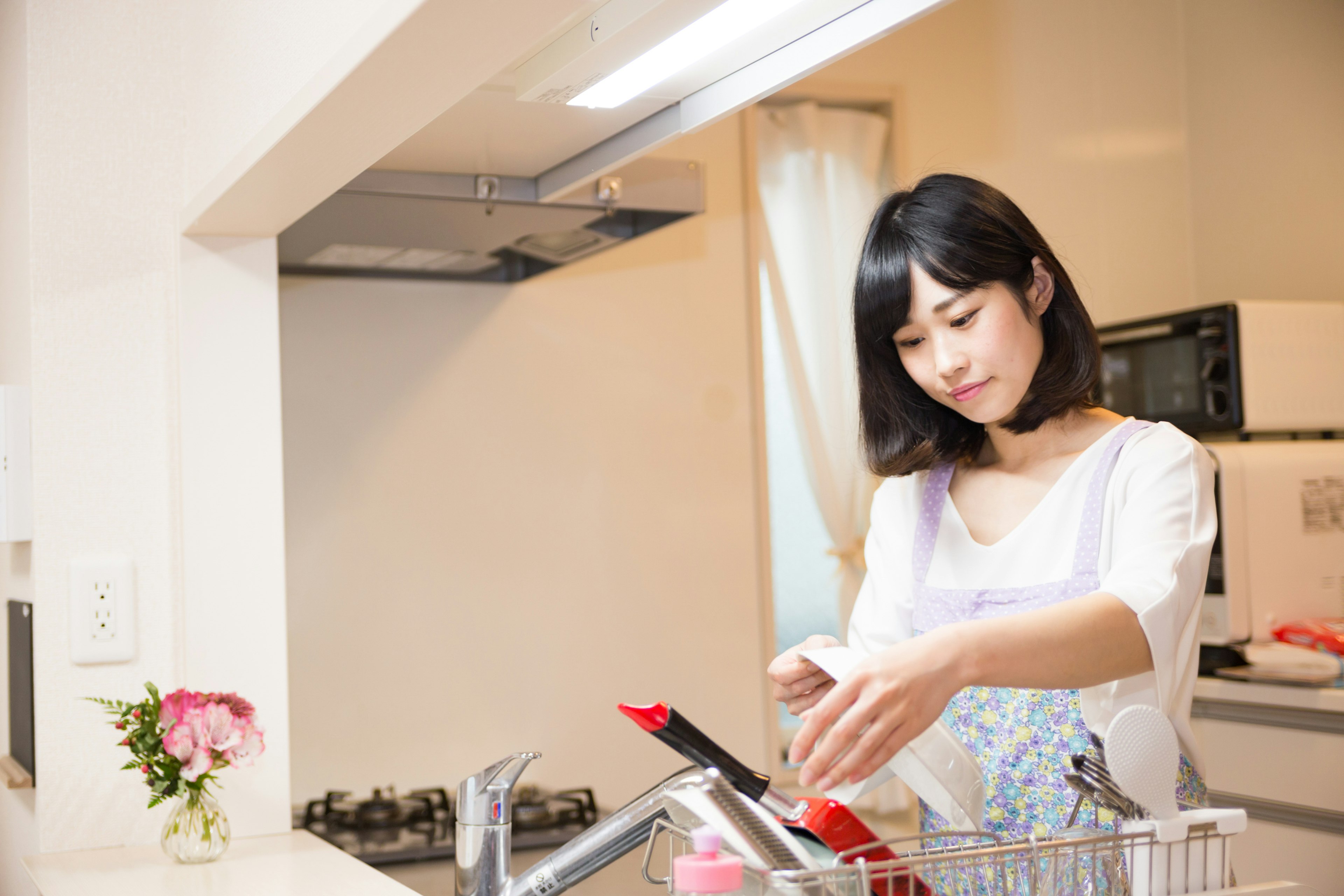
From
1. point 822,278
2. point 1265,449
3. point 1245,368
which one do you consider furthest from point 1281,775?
point 822,278

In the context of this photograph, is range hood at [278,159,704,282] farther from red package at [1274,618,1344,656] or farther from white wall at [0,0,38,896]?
red package at [1274,618,1344,656]

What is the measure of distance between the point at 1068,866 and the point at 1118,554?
40cm

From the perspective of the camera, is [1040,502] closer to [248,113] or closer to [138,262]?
[248,113]

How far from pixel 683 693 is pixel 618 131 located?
5.59ft

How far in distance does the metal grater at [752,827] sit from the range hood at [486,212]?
1184mm

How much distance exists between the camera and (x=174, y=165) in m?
1.67

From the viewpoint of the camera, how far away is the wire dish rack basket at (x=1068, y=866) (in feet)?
2.35

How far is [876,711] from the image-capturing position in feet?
2.23

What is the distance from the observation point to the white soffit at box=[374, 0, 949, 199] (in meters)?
1.05

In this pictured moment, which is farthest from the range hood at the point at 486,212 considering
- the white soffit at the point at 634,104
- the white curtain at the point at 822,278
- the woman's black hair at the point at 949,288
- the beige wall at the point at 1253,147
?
the beige wall at the point at 1253,147

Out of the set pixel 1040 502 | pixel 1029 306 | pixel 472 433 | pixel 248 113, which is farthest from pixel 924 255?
pixel 472 433

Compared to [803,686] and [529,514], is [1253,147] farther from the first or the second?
[803,686]

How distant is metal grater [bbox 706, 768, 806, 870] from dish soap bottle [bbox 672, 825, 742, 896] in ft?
0.05

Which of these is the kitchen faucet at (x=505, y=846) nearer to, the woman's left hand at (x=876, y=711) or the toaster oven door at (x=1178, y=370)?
the woman's left hand at (x=876, y=711)
